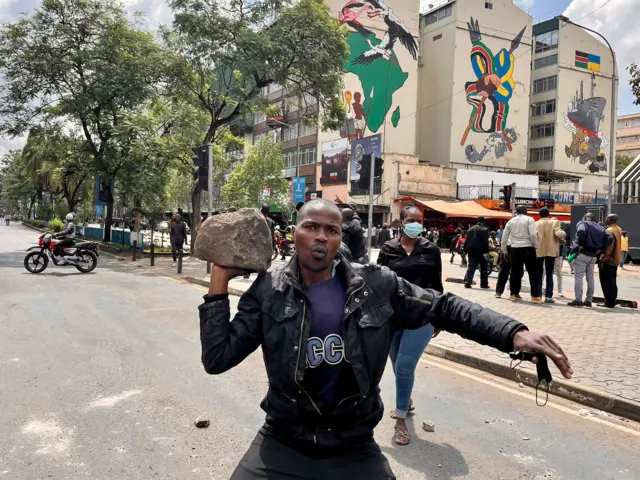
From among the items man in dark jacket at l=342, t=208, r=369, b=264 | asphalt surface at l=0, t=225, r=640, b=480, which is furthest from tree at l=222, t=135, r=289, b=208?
man in dark jacket at l=342, t=208, r=369, b=264

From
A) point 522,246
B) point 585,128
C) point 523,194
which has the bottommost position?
point 522,246

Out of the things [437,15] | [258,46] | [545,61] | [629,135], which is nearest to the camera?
[258,46]

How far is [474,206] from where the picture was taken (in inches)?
1427

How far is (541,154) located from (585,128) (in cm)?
508

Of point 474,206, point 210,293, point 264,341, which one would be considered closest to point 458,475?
point 264,341

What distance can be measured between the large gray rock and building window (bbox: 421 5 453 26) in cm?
5365

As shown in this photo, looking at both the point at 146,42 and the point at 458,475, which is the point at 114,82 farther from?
the point at 458,475

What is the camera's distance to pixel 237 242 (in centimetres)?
203

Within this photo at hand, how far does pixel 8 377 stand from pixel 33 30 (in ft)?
64.5

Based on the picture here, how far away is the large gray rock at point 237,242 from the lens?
2004 mm

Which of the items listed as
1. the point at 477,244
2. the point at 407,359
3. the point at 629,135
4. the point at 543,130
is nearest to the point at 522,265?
the point at 477,244

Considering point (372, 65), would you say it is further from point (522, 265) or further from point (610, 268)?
point (610, 268)

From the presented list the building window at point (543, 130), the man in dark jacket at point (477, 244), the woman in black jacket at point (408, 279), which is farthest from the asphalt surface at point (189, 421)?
the building window at point (543, 130)

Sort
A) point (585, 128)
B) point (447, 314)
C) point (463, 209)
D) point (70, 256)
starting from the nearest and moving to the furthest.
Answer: point (447, 314) → point (70, 256) → point (463, 209) → point (585, 128)
